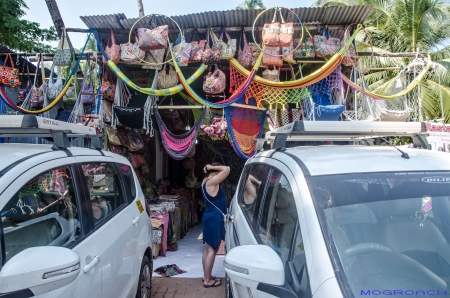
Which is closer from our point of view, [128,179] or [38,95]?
[128,179]

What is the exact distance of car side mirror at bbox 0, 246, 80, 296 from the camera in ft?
4.81

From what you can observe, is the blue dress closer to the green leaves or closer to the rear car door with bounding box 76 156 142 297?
the rear car door with bounding box 76 156 142 297

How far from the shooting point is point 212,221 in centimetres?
455

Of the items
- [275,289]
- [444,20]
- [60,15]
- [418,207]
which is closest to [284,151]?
[418,207]

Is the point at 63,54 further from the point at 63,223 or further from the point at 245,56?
the point at 63,223

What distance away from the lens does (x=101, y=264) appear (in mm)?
2344

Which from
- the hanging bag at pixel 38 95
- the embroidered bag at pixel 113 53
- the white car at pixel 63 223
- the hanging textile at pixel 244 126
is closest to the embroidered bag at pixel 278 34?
the hanging textile at pixel 244 126

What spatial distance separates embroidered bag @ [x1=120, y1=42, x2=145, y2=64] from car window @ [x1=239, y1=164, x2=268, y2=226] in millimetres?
3081

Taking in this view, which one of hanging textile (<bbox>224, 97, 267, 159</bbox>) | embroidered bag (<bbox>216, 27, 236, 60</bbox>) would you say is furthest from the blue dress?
embroidered bag (<bbox>216, 27, 236, 60</bbox>)

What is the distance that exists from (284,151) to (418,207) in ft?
2.94

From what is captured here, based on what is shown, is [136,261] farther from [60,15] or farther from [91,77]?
[60,15]

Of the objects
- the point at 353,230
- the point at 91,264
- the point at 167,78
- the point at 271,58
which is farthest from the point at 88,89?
the point at 353,230

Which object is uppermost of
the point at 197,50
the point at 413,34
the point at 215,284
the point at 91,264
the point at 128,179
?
the point at 413,34

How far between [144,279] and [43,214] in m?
1.58
